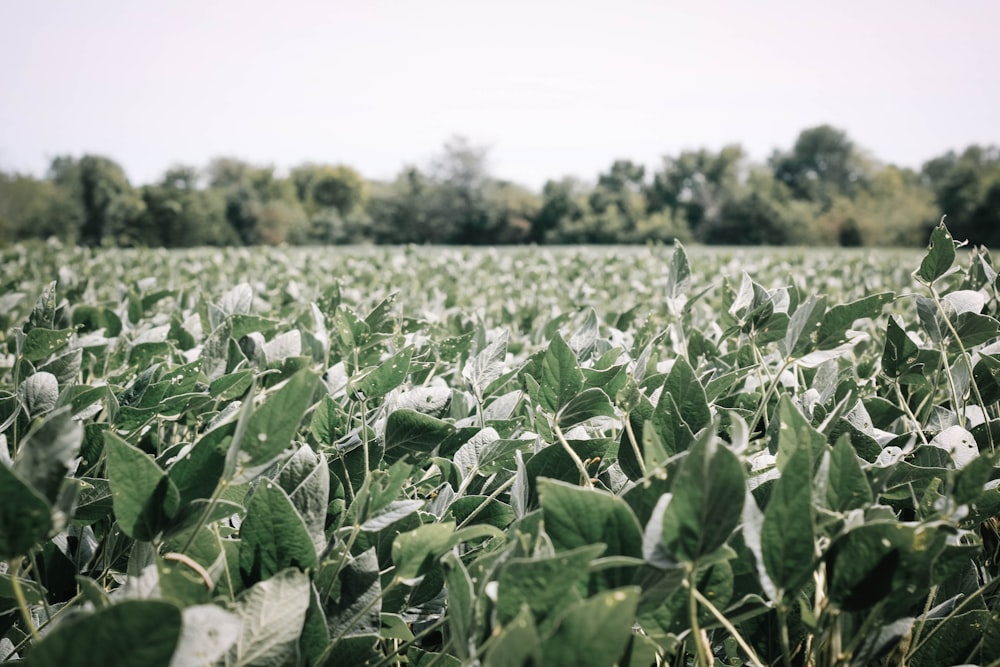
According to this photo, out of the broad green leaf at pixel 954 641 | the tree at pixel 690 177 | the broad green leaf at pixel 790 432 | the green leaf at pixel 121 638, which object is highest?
the tree at pixel 690 177

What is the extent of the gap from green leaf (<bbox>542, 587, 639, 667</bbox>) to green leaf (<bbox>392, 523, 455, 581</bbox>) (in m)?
0.18

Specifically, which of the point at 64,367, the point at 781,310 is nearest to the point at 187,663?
the point at 64,367

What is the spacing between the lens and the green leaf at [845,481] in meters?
0.52

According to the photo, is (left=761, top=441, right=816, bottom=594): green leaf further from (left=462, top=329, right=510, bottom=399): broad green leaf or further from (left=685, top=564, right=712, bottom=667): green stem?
(left=462, top=329, right=510, bottom=399): broad green leaf

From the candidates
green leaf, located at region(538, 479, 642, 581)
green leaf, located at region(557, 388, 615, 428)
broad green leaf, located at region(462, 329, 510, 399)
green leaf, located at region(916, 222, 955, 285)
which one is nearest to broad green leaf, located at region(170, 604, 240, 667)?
green leaf, located at region(538, 479, 642, 581)

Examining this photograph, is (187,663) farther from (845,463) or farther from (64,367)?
(64,367)

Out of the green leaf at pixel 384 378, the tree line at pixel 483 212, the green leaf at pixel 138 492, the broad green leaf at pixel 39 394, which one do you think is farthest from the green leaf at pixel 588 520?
the tree line at pixel 483 212

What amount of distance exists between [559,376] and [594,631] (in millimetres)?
412

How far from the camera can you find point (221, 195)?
1820 inches

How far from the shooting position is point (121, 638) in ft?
1.22

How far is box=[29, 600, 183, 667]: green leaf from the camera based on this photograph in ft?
1.19

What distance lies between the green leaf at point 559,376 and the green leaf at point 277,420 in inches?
13.9

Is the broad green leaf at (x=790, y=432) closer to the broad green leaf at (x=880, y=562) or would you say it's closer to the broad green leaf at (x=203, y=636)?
the broad green leaf at (x=880, y=562)

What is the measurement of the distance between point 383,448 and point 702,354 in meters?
0.80
